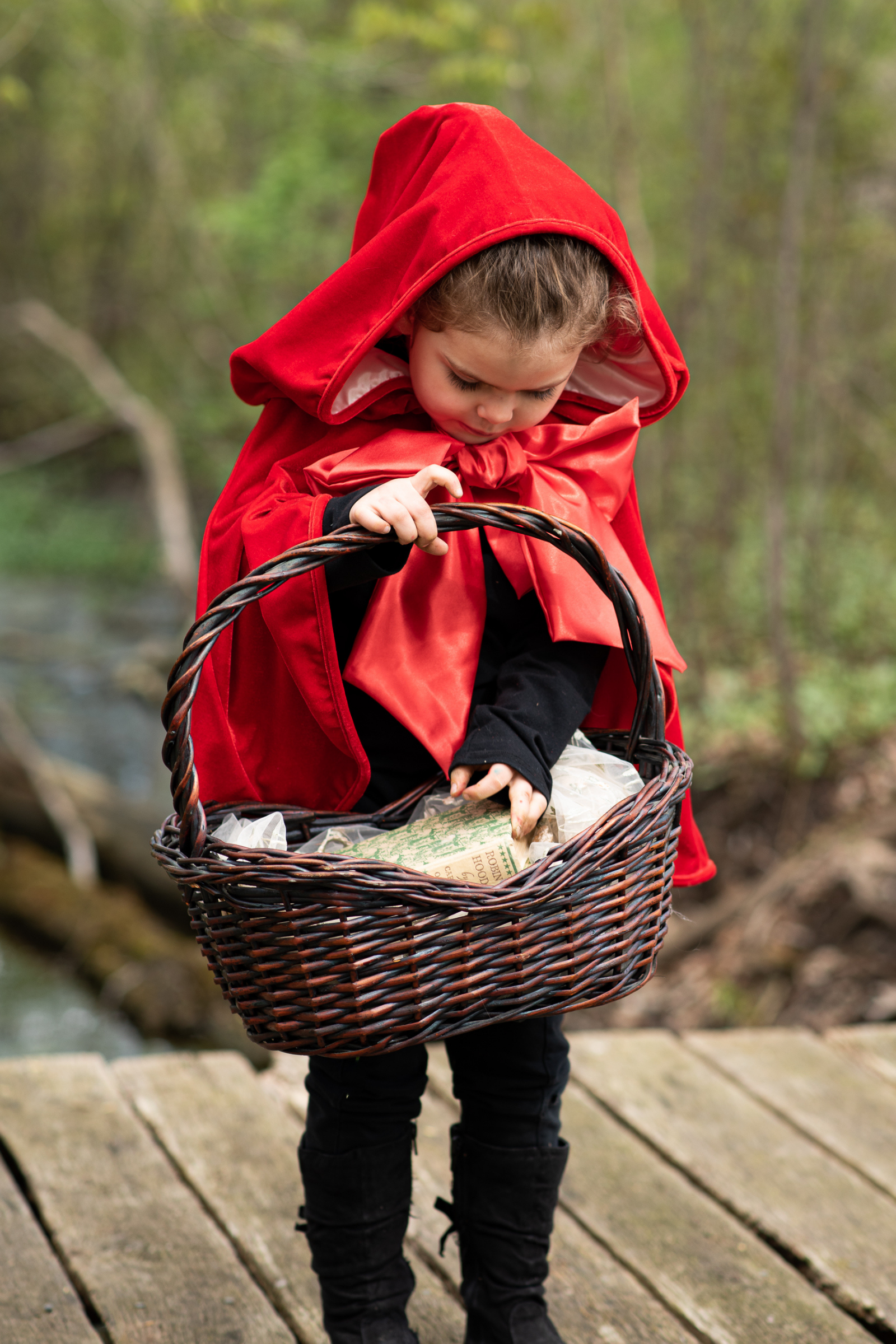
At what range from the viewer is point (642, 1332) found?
170cm

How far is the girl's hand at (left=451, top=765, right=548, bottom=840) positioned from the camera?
1353 mm

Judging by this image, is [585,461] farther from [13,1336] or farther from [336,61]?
[336,61]

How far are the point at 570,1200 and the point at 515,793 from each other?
1.05 metres

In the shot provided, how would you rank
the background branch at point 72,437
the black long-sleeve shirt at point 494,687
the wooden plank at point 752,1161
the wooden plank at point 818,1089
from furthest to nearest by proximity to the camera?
the background branch at point 72,437 < the wooden plank at point 818,1089 < the wooden plank at point 752,1161 < the black long-sleeve shirt at point 494,687

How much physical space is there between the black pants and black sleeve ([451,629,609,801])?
376mm

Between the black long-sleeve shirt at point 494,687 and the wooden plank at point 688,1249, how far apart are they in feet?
3.03

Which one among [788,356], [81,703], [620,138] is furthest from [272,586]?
[81,703]

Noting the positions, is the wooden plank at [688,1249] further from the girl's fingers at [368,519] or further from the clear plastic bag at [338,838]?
the girl's fingers at [368,519]

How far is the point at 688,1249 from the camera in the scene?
6.24ft

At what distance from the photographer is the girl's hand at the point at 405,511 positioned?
4.26 ft

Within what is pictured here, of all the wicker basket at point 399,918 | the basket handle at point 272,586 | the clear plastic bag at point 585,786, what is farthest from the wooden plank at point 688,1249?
the basket handle at point 272,586

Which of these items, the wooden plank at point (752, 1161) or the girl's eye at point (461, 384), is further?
the wooden plank at point (752, 1161)

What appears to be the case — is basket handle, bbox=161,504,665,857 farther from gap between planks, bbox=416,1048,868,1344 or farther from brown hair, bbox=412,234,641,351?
gap between planks, bbox=416,1048,868,1344

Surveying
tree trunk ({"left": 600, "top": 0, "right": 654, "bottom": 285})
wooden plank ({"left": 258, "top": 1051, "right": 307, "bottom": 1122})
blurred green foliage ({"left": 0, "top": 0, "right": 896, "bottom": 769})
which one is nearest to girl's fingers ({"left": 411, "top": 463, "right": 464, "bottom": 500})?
wooden plank ({"left": 258, "top": 1051, "right": 307, "bottom": 1122})
